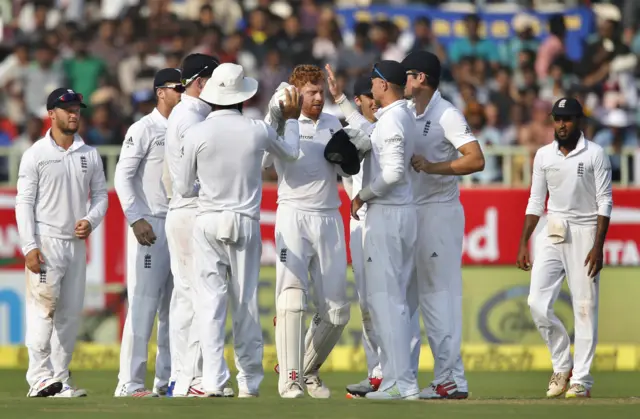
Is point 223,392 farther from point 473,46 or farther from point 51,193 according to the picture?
point 473,46

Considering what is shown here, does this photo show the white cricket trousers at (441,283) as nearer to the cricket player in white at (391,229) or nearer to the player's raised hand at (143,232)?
the cricket player in white at (391,229)

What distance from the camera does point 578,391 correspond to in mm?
12266

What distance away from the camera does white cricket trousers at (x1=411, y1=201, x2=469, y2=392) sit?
1112 centimetres

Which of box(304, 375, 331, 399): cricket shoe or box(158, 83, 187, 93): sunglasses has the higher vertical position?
box(158, 83, 187, 93): sunglasses

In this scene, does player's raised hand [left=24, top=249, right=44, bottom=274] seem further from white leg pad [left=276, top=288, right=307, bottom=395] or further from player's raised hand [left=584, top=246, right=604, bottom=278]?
player's raised hand [left=584, top=246, right=604, bottom=278]

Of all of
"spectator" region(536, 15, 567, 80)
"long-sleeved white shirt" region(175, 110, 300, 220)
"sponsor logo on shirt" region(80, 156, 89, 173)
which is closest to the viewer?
"long-sleeved white shirt" region(175, 110, 300, 220)

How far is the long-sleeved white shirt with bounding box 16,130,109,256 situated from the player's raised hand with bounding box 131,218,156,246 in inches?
13.3

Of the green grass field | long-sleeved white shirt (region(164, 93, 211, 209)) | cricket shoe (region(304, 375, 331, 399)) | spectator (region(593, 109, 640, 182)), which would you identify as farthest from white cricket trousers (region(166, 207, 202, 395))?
spectator (region(593, 109, 640, 182))

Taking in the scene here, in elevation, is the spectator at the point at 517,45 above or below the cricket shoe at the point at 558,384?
above

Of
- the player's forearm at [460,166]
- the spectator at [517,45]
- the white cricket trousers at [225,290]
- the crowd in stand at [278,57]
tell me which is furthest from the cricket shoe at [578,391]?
the spectator at [517,45]

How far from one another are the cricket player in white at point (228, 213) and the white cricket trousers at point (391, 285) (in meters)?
0.81

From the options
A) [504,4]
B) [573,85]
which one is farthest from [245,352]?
[504,4]

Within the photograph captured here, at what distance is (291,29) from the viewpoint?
68.2 feet

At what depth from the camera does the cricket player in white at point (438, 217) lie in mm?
11086
